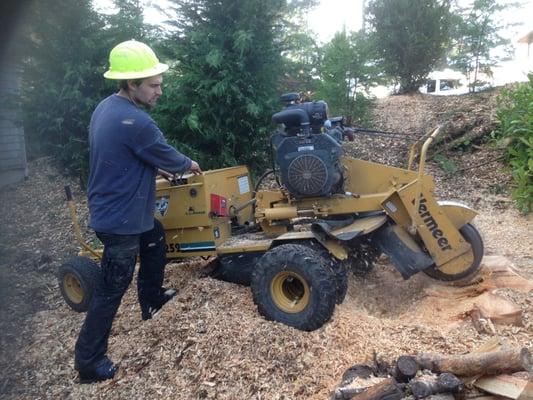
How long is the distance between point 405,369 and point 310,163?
1.93m

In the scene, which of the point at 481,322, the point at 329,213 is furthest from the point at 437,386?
the point at 329,213

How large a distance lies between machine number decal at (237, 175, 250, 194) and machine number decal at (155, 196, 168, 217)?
0.74 meters

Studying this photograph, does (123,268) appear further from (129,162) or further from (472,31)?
(472,31)

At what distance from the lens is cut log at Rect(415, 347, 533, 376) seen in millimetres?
2971

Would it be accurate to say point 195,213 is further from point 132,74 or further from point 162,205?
point 132,74

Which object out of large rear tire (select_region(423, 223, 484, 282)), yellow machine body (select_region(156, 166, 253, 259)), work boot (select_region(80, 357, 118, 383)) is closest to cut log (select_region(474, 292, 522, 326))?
large rear tire (select_region(423, 223, 484, 282))

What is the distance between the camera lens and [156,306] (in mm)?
4582

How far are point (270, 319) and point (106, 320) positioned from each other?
1193 mm

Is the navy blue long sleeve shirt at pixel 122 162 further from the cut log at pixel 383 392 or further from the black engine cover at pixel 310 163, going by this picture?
the cut log at pixel 383 392

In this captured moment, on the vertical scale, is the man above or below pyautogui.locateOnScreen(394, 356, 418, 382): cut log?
above

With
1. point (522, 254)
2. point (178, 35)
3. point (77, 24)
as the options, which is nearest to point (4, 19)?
point (77, 24)

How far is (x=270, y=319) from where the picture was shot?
163 inches

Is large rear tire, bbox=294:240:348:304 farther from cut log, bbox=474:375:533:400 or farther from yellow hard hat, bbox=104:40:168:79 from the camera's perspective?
yellow hard hat, bbox=104:40:168:79

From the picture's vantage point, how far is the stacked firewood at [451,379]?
2.92 metres
